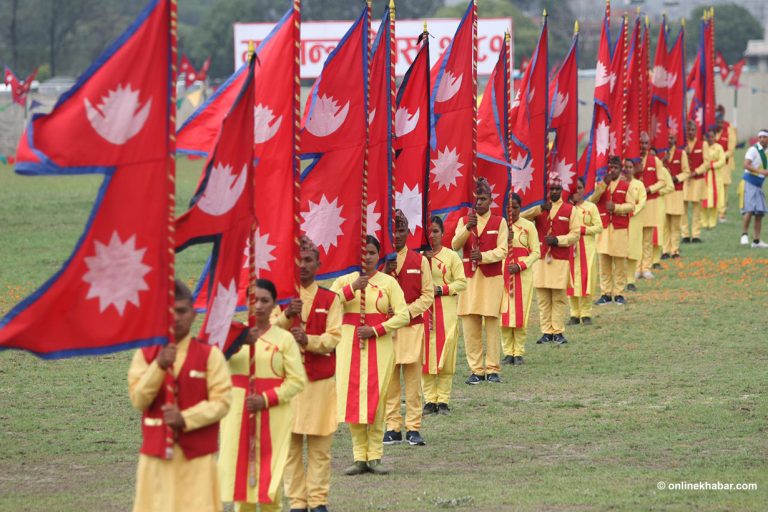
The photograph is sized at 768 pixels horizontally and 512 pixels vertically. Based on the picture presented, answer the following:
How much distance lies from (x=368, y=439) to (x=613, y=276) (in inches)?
407

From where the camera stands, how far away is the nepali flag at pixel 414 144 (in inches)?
534

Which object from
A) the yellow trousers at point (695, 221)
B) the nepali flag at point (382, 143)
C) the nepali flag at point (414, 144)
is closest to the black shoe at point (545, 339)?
the nepali flag at point (414, 144)

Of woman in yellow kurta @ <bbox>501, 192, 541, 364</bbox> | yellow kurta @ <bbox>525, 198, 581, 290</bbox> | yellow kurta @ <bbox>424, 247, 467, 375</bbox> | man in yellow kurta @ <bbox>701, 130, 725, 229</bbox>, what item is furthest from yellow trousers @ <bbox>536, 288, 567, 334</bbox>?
man in yellow kurta @ <bbox>701, 130, 725, 229</bbox>

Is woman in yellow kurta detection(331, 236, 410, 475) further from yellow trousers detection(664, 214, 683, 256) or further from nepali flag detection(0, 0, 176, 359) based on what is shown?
yellow trousers detection(664, 214, 683, 256)

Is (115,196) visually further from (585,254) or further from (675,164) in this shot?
(675,164)

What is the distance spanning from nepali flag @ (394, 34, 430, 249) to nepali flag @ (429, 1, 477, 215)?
35.8 inches

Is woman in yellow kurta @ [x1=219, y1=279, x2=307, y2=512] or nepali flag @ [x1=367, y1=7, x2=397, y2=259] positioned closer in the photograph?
woman in yellow kurta @ [x1=219, y1=279, x2=307, y2=512]

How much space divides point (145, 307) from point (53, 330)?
522mm

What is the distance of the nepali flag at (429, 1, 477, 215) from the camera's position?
48.6 ft

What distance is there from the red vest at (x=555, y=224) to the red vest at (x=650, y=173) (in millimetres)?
4908

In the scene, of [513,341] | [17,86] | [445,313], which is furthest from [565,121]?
[17,86]

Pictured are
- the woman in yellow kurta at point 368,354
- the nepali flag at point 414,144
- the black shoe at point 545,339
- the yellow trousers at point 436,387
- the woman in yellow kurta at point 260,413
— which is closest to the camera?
the woman in yellow kurta at point 260,413

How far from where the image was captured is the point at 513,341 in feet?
55.4

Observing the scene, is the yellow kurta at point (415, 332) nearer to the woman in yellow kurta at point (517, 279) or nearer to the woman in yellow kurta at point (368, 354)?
the woman in yellow kurta at point (368, 354)
